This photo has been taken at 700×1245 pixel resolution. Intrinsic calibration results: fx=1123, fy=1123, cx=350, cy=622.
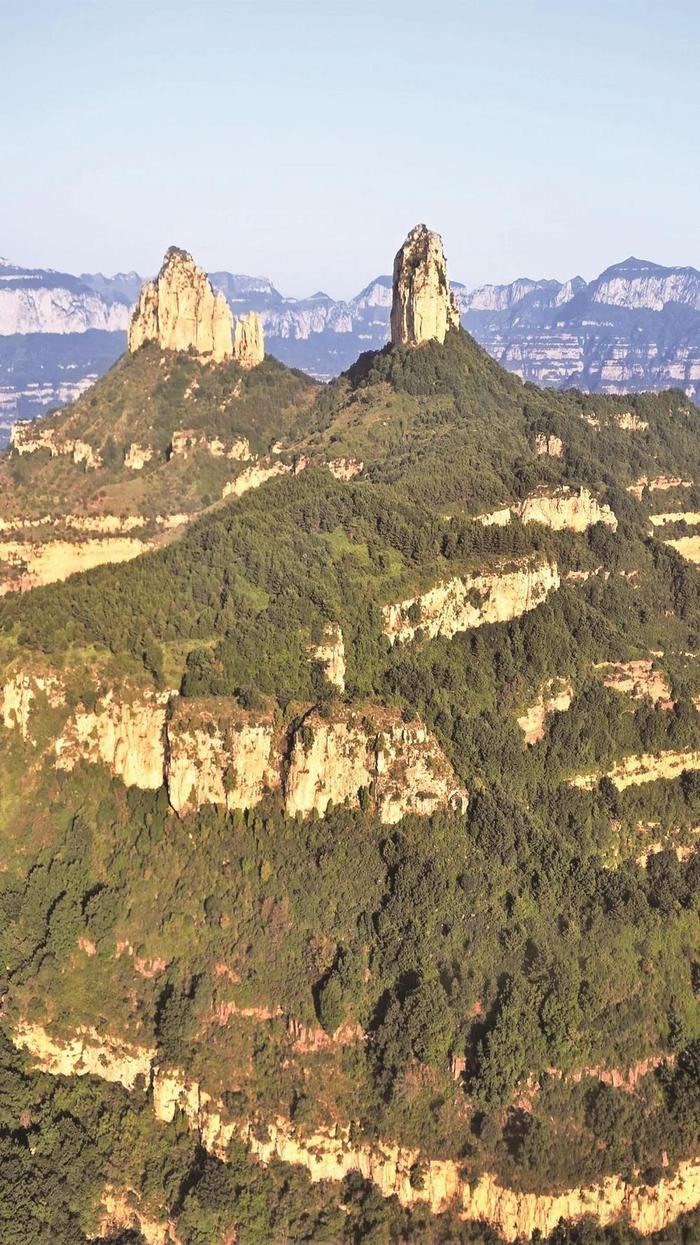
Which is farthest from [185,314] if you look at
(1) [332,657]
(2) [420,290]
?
(1) [332,657]

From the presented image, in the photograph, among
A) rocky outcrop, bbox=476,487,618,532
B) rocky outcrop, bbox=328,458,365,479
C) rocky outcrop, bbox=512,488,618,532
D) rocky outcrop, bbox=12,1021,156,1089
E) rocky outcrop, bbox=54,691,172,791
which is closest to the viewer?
rocky outcrop, bbox=12,1021,156,1089

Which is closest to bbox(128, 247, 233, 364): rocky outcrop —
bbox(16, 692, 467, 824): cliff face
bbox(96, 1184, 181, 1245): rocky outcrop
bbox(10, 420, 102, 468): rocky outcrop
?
bbox(10, 420, 102, 468): rocky outcrop

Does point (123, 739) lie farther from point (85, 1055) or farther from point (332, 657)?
point (85, 1055)

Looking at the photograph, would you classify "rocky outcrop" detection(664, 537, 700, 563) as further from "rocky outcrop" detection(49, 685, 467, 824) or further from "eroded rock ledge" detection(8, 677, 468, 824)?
"rocky outcrop" detection(49, 685, 467, 824)

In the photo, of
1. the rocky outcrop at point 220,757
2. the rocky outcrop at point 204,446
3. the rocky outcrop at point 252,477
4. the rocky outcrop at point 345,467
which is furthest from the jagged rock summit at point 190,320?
the rocky outcrop at point 220,757

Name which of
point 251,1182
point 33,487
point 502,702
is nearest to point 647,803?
point 502,702

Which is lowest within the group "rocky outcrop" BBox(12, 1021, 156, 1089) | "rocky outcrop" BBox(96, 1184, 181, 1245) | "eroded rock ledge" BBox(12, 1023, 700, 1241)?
"rocky outcrop" BBox(96, 1184, 181, 1245)
